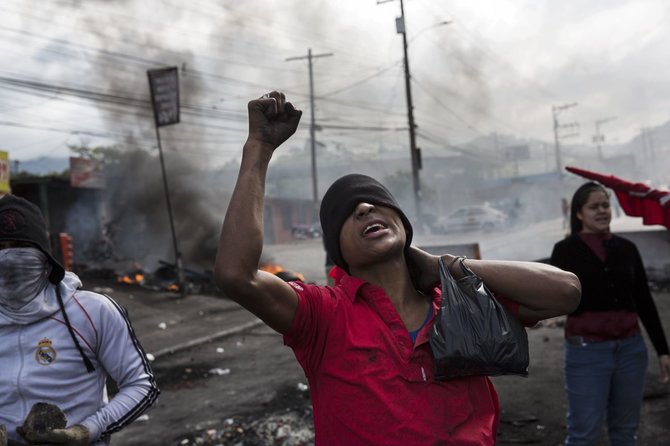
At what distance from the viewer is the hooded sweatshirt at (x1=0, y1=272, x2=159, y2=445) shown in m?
2.03

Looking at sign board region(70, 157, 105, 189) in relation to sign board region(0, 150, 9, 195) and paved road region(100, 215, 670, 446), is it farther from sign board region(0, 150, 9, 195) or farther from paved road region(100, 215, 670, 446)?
sign board region(0, 150, 9, 195)

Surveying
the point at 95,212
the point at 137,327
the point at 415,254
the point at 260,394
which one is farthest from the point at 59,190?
the point at 415,254

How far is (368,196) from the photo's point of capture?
1.78 meters

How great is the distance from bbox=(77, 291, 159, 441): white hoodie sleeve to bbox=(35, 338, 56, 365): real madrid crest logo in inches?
6.3

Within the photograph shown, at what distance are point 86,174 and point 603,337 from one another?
20.5 meters

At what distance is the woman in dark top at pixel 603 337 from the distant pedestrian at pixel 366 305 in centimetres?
178

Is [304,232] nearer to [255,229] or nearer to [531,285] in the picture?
[531,285]

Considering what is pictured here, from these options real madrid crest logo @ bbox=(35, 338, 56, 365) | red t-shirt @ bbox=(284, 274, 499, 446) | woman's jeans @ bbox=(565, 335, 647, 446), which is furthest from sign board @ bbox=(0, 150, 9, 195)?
red t-shirt @ bbox=(284, 274, 499, 446)

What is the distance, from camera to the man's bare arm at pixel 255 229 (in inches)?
61.7

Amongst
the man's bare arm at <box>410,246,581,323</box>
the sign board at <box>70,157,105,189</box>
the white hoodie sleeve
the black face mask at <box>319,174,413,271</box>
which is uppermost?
the sign board at <box>70,157,105,189</box>

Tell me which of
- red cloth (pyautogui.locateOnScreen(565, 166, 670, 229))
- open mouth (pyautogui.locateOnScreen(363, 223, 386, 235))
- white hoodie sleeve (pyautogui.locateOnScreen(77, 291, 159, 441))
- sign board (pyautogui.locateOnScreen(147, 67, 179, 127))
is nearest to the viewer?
open mouth (pyautogui.locateOnScreen(363, 223, 386, 235))

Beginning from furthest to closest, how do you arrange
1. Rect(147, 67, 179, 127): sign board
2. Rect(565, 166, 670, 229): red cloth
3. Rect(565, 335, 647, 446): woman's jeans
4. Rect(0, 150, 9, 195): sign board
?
Rect(147, 67, 179, 127): sign board → Rect(0, 150, 9, 195): sign board → Rect(565, 166, 670, 229): red cloth → Rect(565, 335, 647, 446): woman's jeans

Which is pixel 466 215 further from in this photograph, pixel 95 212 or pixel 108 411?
pixel 108 411

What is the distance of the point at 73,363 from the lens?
2113 millimetres
